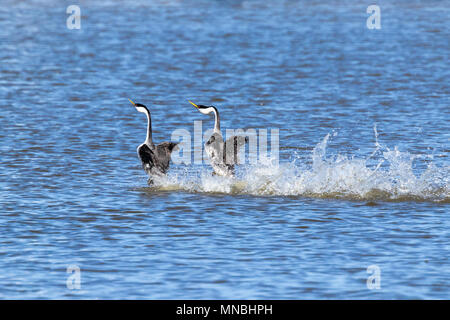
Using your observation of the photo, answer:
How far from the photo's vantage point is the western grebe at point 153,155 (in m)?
16.5

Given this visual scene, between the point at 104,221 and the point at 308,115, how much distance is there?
35.0 ft

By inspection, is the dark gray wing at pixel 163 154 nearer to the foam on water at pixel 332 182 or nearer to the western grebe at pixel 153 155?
the western grebe at pixel 153 155

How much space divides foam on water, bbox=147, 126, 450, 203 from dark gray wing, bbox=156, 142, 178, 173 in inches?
9.5

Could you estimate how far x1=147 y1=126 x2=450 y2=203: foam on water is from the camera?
15.9m

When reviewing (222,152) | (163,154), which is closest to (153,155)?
(163,154)

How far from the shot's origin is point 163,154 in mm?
16766

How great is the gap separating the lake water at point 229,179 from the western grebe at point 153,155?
31cm

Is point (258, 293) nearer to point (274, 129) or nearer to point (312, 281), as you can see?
point (312, 281)

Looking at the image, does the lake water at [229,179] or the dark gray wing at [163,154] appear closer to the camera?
the lake water at [229,179]

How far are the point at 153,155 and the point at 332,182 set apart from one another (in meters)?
3.17

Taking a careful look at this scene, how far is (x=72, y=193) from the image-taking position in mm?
16156

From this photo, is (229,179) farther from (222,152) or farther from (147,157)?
(147,157)

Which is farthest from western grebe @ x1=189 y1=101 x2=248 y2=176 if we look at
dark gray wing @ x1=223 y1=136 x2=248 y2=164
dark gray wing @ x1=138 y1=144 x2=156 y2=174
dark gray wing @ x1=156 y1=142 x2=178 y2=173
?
dark gray wing @ x1=138 y1=144 x2=156 y2=174

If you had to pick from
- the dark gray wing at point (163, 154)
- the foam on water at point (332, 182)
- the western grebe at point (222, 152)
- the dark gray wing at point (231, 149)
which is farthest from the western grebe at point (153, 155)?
the dark gray wing at point (231, 149)
